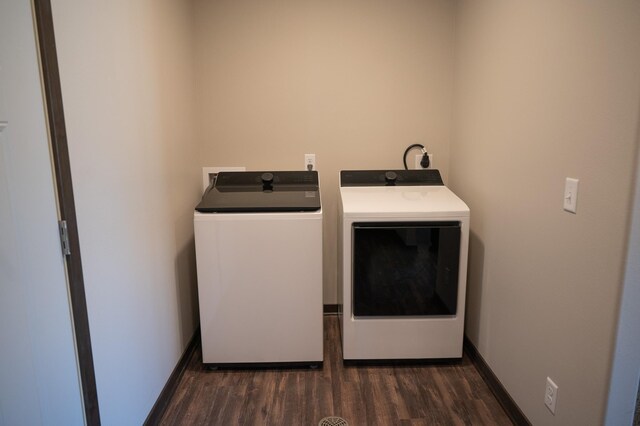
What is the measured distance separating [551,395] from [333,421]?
907mm

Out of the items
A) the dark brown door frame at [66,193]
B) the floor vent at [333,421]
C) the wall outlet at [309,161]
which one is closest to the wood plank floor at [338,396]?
the floor vent at [333,421]

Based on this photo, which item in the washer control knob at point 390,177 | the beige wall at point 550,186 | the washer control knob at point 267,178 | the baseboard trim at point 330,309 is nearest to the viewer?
the beige wall at point 550,186

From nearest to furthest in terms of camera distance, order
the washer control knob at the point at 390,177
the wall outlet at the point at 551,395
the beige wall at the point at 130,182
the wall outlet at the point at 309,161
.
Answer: the beige wall at the point at 130,182 < the wall outlet at the point at 551,395 < the washer control knob at the point at 390,177 < the wall outlet at the point at 309,161

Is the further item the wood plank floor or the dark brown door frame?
the wood plank floor

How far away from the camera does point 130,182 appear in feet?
5.54

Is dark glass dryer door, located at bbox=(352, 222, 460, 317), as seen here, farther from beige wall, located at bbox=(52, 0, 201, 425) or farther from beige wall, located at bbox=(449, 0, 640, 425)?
beige wall, located at bbox=(52, 0, 201, 425)

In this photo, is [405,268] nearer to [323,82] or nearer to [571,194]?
[571,194]

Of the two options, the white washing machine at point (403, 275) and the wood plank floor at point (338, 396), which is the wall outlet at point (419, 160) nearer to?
the white washing machine at point (403, 275)

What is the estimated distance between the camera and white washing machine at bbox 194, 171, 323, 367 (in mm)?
2191

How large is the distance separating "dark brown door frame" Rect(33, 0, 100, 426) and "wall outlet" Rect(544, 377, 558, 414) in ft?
5.24

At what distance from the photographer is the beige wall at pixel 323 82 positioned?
8.63ft

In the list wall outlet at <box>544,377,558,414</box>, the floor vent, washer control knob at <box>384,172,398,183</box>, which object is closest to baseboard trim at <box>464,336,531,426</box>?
wall outlet at <box>544,377,558,414</box>

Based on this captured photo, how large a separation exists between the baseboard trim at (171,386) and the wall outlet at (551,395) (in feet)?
5.29

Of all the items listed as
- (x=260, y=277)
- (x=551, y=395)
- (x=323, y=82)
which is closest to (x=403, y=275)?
(x=260, y=277)
